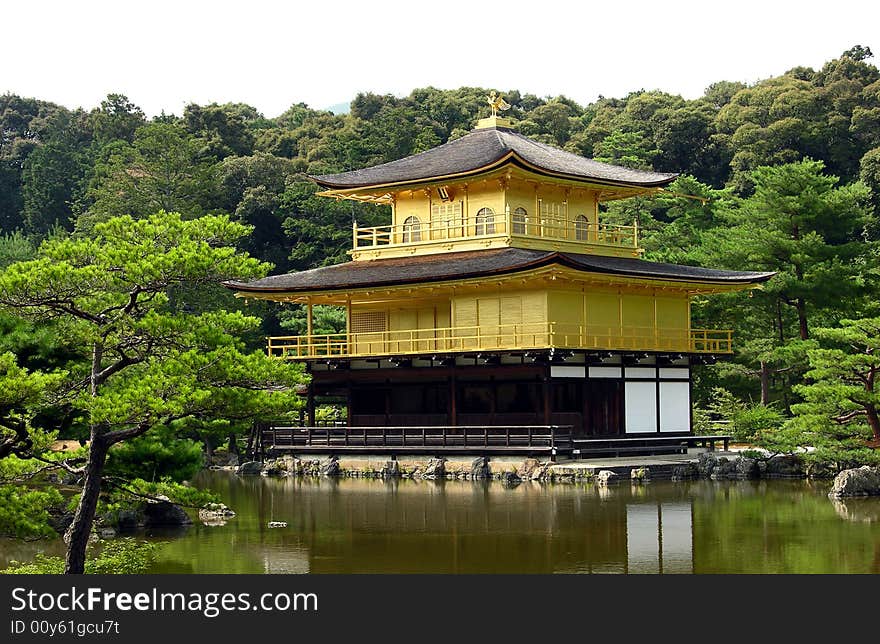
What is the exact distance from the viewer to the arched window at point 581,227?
148 ft

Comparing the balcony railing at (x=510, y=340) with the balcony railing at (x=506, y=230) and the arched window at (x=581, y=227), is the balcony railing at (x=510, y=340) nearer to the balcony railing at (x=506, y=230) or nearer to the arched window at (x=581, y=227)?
the balcony railing at (x=506, y=230)

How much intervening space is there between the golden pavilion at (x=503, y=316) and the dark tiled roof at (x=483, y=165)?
10cm

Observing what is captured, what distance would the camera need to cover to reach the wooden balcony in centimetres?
4278

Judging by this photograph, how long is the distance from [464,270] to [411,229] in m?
6.26

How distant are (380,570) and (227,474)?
76.2 feet

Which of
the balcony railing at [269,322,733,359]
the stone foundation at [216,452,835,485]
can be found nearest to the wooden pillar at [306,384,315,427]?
the balcony railing at [269,322,733,359]

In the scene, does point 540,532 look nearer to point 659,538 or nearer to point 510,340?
point 659,538

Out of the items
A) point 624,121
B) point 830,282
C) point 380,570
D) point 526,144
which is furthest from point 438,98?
point 380,570

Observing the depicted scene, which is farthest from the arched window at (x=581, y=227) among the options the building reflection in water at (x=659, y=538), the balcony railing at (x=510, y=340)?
the building reflection in water at (x=659, y=538)

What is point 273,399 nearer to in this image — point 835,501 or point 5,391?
point 5,391

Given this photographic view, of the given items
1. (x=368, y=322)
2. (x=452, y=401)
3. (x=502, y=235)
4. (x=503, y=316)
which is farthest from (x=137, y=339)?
(x=368, y=322)

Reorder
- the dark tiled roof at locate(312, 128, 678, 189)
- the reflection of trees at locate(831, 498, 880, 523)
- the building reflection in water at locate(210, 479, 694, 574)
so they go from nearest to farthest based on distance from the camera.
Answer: the building reflection in water at locate(210, 479, 694, 574) → the reflection of trees at locate(831, 498, 880, 523) → the dark tiled roof at locate(312, 128, 678, 189)

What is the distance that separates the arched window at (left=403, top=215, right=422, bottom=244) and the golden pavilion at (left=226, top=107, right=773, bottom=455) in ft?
0.24

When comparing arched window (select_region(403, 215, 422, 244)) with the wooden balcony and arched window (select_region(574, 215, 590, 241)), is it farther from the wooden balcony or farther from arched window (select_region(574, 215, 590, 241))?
arched window (select_region(574, 215, 590, 241))
